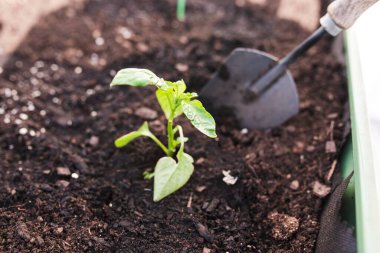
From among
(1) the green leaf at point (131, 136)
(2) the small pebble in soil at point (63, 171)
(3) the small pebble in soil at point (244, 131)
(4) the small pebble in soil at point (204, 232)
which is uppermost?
(3) the small pebble in soil at point (244, 131)

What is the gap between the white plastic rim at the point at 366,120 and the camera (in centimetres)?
104

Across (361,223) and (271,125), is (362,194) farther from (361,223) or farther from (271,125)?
(271,125)

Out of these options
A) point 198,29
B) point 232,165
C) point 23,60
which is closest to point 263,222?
point 232,165

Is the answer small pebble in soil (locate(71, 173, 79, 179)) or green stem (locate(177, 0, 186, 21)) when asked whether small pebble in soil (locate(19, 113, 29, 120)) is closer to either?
small pebble in soil (locate(71, 173, 79, 179))

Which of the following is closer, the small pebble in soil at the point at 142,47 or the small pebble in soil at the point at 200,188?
the small pebble in soil at the point at 200,188

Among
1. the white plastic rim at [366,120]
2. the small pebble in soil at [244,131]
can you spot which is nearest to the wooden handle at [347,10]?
the white plastic rim at [366,120]

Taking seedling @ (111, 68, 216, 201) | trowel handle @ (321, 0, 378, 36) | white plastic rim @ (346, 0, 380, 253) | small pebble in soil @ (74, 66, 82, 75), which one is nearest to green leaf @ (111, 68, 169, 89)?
seedling @ (111, 68, 216, 201)

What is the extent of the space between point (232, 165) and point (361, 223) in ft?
1.94

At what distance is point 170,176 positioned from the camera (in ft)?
4.32

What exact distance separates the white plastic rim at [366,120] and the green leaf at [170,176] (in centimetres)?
48

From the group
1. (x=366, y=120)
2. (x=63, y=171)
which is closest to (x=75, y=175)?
(x=63, y=171)

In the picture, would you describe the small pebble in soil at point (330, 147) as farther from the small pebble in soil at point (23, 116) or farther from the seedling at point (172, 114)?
the small pebble in soil at point (23, 116)

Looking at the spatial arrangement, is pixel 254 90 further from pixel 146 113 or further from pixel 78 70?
pixel 78 70

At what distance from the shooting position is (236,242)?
1.35 metres
